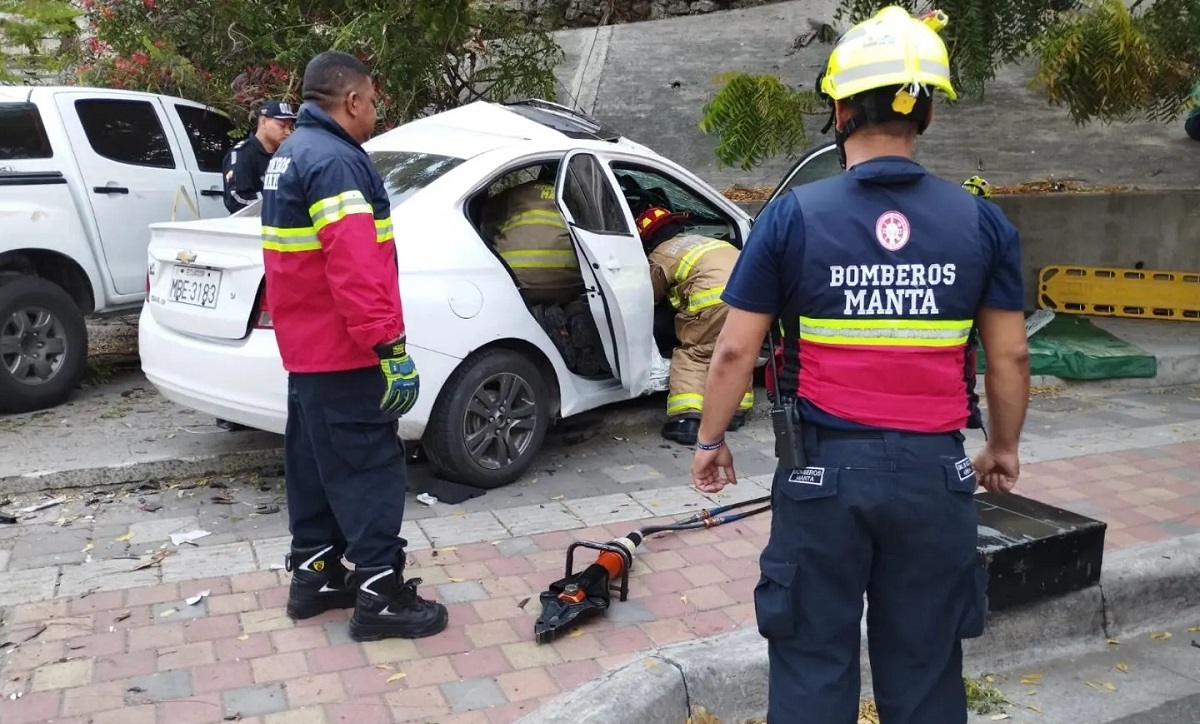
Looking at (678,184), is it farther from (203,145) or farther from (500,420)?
(203,145)

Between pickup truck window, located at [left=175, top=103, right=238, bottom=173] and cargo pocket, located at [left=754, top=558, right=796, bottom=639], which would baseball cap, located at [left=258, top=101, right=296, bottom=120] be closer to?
pickup truck window, located at [left=175, top=103, right=238, bottom=173]

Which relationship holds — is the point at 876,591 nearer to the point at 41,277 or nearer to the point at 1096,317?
the point at 41,277

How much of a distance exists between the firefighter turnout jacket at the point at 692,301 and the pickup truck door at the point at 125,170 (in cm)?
335

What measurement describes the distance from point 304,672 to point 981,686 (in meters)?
2.25

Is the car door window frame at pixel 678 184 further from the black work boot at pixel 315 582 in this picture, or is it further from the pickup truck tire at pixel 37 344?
the pickup truck tire at pixel 37 344

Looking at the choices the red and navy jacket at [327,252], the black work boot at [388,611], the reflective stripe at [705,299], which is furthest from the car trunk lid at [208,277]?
the reflective stripe at [705,299]

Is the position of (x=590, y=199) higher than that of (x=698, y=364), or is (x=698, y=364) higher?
(x=590, y=199)

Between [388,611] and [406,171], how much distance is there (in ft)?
8.24

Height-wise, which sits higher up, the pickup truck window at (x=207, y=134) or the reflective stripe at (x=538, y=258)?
the pickup truck window at (x=207, y=134)

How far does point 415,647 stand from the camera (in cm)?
373

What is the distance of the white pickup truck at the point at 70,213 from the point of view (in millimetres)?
6355

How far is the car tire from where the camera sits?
16.6 ft

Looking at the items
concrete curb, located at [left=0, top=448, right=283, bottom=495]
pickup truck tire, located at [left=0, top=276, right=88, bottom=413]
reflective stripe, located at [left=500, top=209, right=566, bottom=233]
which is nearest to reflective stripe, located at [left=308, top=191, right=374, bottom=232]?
reflective stripe, located at [left=500, top=209, right=566, bottom=233]

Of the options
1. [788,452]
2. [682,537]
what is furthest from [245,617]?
[788,452]
